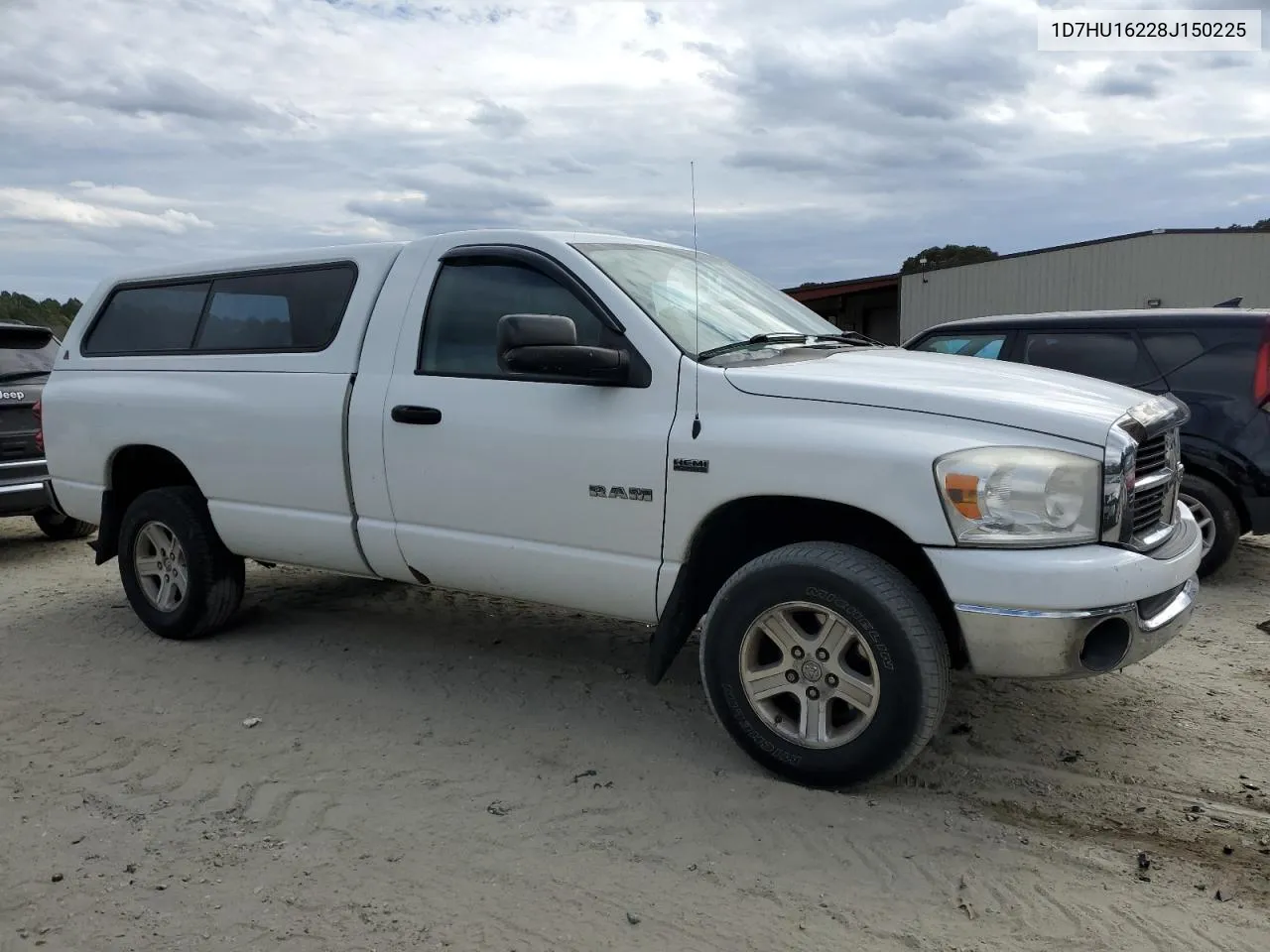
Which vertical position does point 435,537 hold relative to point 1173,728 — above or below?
above

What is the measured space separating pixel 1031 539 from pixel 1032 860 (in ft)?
3.12

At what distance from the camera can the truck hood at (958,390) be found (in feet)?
10.3

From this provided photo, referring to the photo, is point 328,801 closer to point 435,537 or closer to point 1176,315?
point 435,537

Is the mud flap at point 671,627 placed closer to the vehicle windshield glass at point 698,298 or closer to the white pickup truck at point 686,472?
the white pickup truck at point 686,472

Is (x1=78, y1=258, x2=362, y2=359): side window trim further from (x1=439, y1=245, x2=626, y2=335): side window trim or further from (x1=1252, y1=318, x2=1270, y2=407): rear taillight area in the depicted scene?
(x1=1252, y1=318, x2=1270, y2=407): rear taillight area

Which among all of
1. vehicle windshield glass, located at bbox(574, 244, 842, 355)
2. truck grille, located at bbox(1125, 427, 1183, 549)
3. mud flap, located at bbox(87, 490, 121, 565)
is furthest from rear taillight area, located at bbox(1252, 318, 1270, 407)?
mud flap, located at bbox(87, 490, 121, 565)

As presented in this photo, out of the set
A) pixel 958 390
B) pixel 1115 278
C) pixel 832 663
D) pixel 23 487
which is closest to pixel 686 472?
pixel 832 663

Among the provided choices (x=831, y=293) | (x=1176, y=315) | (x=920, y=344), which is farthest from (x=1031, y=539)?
(x=831, y=293)

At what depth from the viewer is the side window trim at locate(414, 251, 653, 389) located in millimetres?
3764

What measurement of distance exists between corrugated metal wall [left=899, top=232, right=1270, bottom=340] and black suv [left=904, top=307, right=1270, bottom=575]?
17.9 m

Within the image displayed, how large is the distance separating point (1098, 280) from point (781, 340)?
2205 centimetres

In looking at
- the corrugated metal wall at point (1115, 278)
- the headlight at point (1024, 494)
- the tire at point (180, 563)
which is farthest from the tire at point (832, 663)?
the corrugated metal wall at point (1115, 278)

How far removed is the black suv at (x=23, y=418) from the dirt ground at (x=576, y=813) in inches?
109

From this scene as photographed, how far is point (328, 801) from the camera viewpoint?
11.5 feet
